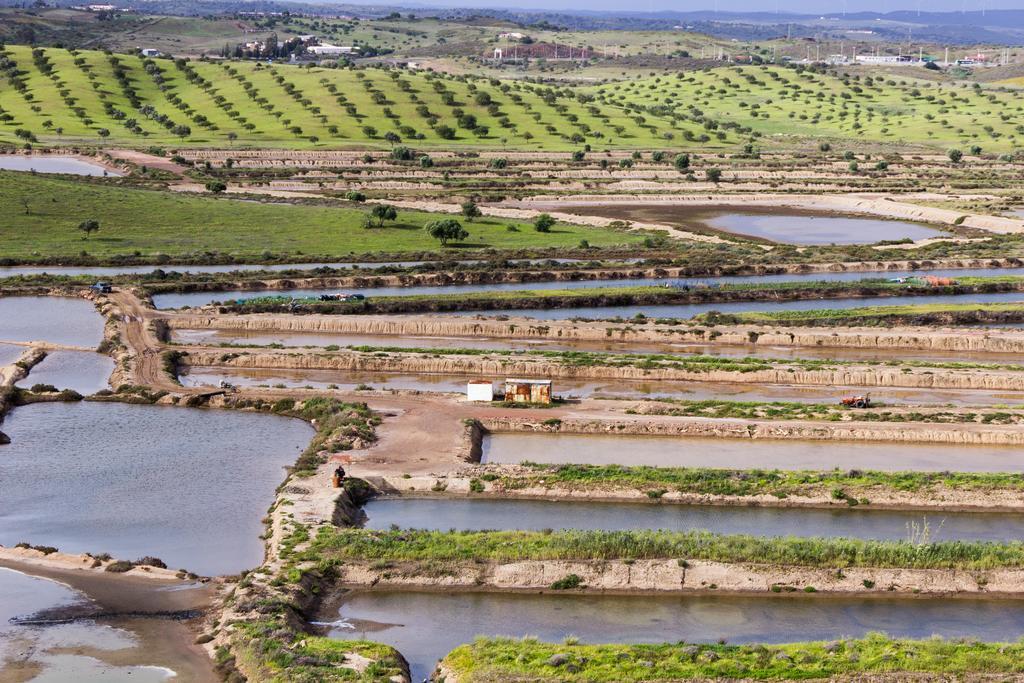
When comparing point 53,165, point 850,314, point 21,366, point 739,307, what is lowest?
point 21,366

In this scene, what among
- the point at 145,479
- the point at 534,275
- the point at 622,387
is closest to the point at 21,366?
the point at 145,479

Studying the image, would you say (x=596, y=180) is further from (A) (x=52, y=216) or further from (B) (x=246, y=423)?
(B) (x=246, y=423)

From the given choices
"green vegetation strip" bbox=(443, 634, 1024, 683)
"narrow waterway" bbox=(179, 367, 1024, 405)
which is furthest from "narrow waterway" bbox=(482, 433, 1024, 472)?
"green vegetation strip" bbox=(443, 634, 1024, 683)

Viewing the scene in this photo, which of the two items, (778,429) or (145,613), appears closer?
(145,613)

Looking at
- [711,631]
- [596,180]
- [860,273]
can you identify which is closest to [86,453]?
[711,631]

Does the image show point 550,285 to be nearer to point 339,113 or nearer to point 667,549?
point 667,549

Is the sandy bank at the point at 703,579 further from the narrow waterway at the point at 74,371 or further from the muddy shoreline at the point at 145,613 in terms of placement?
the narrow waterway at the point at 74,371
